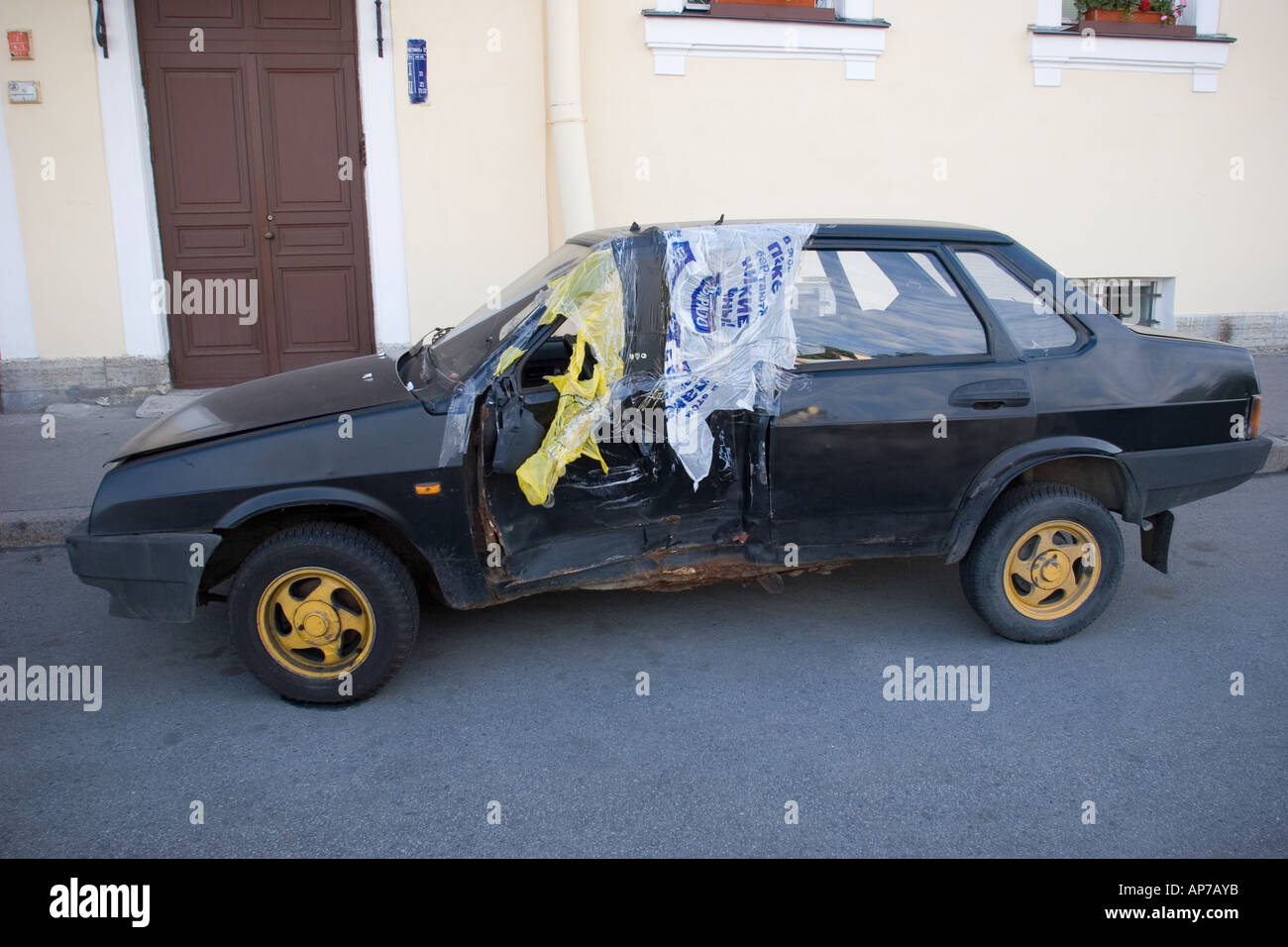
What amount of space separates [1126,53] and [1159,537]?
605 cm

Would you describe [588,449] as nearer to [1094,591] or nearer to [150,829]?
[150,829]

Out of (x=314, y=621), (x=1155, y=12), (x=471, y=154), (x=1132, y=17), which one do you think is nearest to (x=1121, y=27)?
(x=1132, y=17)

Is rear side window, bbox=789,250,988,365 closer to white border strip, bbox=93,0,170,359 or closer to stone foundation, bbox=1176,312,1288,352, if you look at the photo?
white border strip, bbox=93,0,170,359

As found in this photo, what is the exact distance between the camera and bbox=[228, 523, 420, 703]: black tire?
12.0ft

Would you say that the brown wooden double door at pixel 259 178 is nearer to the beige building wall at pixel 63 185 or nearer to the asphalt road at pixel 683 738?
the beige building wall at pixel 63 185

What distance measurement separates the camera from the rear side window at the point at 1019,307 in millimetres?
4180

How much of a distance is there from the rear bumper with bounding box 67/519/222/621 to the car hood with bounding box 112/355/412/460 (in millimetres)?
346

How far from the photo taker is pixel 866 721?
12.1ft

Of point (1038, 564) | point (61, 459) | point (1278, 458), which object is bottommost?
point (1278, 458)

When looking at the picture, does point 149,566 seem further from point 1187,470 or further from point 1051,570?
point 1187,470

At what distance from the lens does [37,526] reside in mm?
5570

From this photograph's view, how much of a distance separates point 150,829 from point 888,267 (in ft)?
10.8

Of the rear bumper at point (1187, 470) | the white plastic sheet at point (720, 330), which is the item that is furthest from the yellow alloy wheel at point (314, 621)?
the rear bumper at point (1187, 470)
